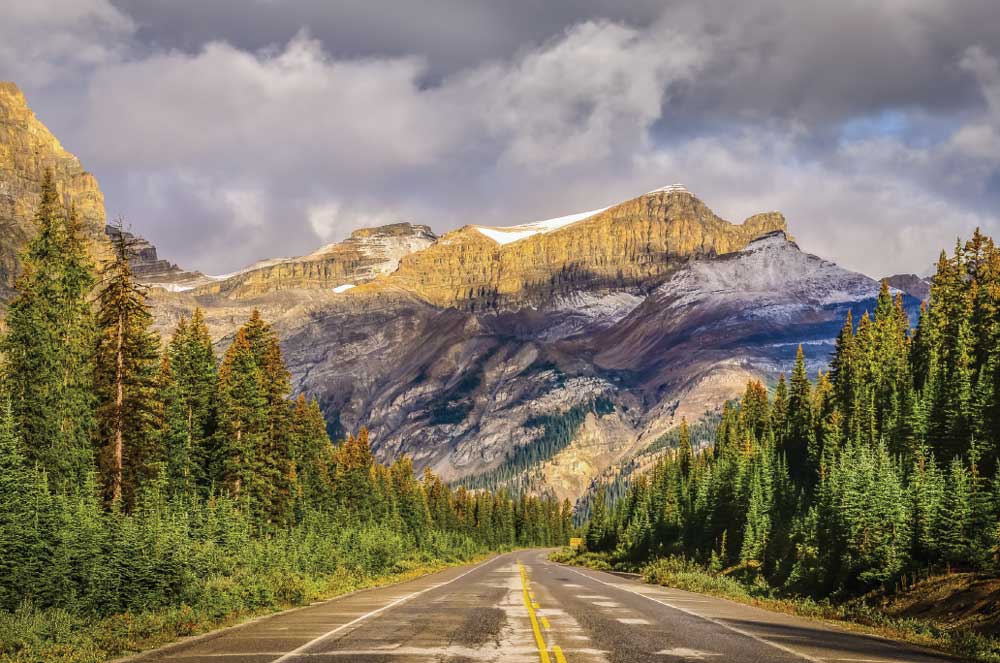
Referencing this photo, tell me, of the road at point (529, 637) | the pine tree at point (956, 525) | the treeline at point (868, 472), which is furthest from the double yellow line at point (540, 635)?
the pine tree at point (956, 525)

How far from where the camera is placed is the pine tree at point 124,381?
130 ft

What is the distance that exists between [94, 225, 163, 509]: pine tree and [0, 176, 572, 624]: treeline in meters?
0.11

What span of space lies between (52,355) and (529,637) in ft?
104

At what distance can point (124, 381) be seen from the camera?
41.5 m

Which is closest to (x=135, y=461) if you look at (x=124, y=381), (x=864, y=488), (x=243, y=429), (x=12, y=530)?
(x=124, y=381)

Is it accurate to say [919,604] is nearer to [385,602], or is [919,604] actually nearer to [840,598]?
[840,598]

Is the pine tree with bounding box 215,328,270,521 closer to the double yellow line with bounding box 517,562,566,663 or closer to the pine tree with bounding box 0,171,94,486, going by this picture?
the pine tree with bounding box 0,171,94,486

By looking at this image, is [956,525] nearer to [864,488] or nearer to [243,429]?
[864,488]

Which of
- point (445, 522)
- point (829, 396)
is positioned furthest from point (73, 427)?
point (445, 522)

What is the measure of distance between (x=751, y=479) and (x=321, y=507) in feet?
120

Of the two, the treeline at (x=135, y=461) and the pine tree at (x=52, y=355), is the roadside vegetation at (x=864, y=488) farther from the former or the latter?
the pine tree at (x=52, y=355)

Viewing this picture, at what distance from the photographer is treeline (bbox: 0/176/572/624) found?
2042 centimetres

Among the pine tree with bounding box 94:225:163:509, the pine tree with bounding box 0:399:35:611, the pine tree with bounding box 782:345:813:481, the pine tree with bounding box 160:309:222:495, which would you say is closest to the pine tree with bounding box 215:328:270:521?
the pine tree with bounding box 160:309:222:495

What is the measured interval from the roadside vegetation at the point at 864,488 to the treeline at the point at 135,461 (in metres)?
18.3
